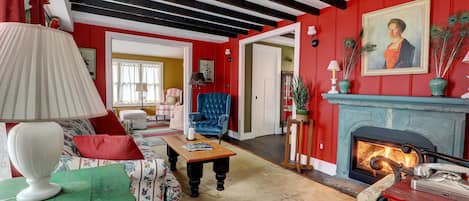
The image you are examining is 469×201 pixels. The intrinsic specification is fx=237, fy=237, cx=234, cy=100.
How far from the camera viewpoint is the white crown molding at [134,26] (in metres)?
3.94

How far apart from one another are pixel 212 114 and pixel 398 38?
11.7ft

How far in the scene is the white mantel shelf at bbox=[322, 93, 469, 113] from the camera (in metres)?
2.07

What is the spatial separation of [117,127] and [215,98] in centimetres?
230

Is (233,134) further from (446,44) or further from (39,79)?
(39,79)

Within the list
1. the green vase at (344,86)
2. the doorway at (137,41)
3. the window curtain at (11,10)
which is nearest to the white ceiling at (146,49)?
the doorway at (137,41)

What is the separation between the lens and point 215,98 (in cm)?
515

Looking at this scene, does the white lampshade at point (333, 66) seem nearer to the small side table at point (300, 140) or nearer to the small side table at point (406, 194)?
the small side table at point (300, 140)

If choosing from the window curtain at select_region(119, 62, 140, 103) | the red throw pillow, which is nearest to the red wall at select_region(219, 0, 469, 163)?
the red throw pillow

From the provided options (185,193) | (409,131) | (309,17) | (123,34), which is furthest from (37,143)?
(123,34)

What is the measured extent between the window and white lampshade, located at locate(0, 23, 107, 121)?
7.24 meters

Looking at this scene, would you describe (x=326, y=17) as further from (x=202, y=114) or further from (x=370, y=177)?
(x=202, y=114)

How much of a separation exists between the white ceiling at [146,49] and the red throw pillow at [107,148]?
4758mm

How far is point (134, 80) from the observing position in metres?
7.94

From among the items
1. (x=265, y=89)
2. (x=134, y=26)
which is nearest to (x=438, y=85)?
(x=265, y=89)
